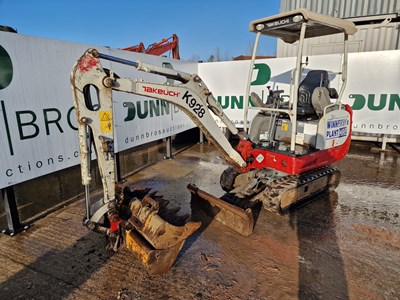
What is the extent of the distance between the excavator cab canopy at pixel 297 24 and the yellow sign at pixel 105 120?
2814mm

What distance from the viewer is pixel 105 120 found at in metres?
2.86

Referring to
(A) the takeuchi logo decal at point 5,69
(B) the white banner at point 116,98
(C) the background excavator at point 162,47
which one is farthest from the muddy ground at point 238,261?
(C) the background excavator at point 162,47

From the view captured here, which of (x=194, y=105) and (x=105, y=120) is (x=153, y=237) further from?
(x=194, y=105)

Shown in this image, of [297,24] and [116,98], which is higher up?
[297,24]

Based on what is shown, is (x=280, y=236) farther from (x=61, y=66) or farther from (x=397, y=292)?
(x=61, y=66)

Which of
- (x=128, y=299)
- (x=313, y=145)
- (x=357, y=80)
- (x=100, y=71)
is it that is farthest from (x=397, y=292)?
(x=357, y=80)

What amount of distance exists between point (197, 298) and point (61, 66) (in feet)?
12.6

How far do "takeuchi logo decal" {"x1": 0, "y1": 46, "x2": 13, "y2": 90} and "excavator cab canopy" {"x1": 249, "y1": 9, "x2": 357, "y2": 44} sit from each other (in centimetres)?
354

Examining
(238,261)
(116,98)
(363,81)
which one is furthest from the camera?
(363,81)

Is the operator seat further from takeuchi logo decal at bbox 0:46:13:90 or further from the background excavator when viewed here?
the background excavator

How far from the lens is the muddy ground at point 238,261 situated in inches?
109

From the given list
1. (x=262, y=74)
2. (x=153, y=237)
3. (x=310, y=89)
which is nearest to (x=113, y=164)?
(x=153, y=237)

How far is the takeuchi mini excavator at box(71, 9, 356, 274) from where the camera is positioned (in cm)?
280

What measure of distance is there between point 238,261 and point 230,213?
28.2 inches
